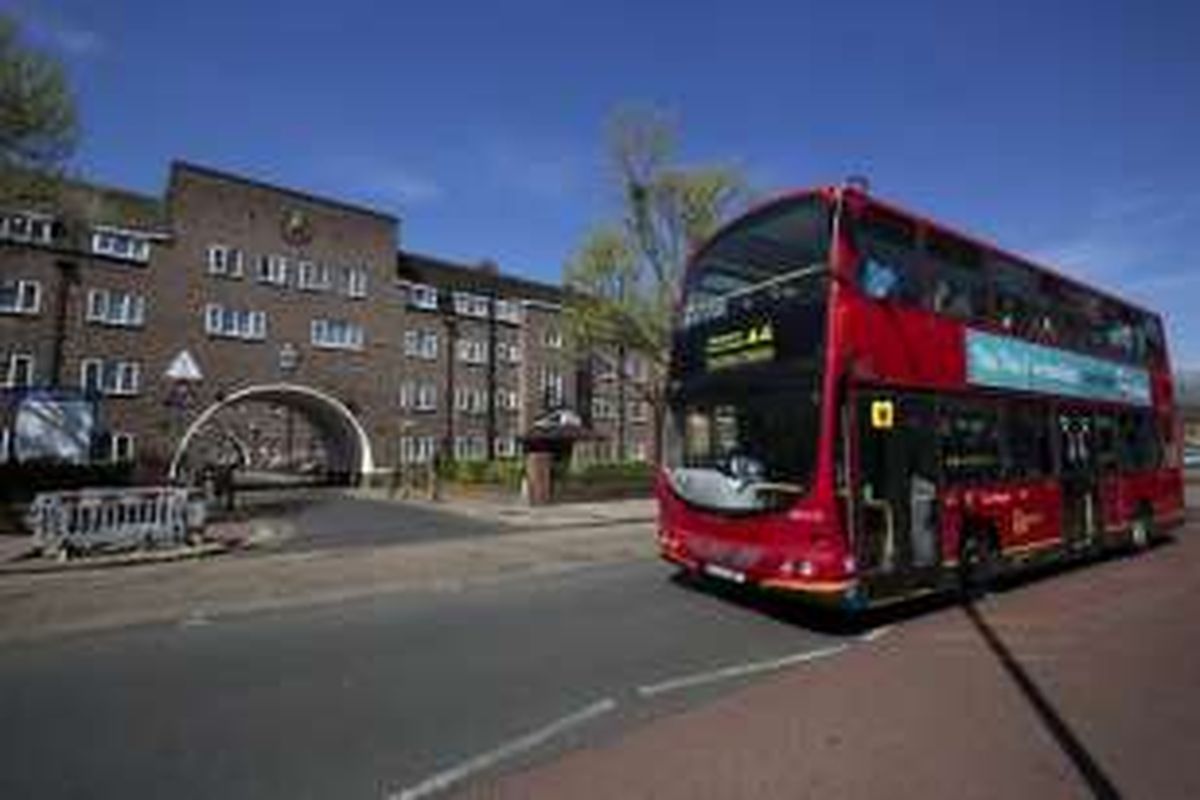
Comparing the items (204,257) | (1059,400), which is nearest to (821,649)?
(1059,400)

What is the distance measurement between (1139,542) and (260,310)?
35.6 m

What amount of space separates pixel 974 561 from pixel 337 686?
801 cm

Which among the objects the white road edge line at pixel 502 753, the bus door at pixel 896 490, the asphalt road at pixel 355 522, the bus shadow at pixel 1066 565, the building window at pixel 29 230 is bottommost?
the white road edge line at pixel 502 753

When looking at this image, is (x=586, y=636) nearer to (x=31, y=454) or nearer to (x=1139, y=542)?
(x=1139, y=542)

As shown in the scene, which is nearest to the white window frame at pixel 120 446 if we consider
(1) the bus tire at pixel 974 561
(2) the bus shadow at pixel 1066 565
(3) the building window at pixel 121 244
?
(3) the building window at pixel 121 244

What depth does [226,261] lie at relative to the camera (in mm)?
40625

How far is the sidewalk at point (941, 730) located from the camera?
17.7 ft

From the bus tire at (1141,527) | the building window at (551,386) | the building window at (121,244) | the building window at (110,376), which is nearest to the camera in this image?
the bus tire at (1141,527)

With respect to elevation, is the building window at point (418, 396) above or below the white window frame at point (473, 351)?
below

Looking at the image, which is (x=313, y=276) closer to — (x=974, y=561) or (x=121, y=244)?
(x=121, y=244)

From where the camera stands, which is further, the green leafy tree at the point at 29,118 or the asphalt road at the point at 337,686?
the green leafy tree at the point at 29,118

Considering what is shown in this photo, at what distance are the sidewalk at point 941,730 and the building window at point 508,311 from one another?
4492cm

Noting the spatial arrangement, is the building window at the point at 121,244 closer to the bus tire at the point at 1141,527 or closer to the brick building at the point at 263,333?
the brick building at the point at 263,333

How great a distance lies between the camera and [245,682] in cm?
768
